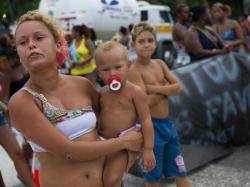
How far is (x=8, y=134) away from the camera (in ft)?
14.3

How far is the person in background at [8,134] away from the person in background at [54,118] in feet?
7.10

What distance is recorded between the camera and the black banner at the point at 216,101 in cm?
522

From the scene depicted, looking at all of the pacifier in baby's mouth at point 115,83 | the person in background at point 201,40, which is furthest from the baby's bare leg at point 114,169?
the person in background at point 201,40

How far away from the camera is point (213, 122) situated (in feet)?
17.4

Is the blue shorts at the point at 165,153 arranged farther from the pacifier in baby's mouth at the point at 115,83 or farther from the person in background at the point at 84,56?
the person in background at the point at 84,56

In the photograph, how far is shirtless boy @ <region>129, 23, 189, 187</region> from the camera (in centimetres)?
354

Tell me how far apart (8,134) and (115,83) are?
7.58ft

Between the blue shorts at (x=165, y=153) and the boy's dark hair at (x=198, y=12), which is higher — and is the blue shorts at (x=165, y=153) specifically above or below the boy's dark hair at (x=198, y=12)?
below

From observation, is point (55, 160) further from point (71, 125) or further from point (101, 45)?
point (101, 45)

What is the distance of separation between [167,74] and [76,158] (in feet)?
5.83

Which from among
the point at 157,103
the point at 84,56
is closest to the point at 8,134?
the point at 157,103

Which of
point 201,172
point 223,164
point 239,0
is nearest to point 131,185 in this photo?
point 201,172

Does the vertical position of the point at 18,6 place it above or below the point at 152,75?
below

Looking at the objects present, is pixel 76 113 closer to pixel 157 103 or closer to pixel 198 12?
pixel 157 103
